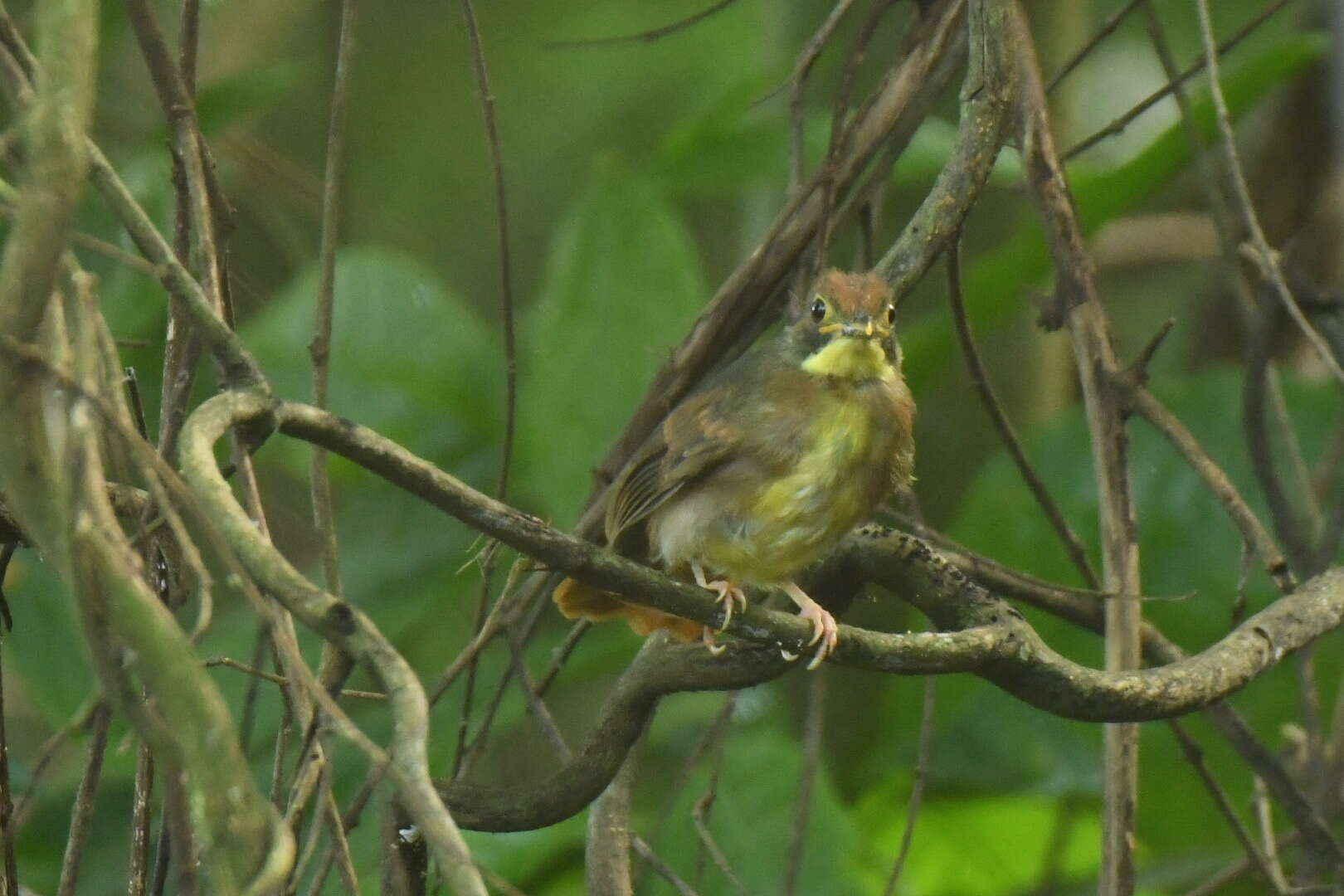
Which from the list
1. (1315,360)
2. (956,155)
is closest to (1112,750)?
(956,155)

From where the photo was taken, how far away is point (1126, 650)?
274 centimetres

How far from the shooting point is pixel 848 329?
2.92 m

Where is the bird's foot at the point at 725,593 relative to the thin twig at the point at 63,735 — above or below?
above

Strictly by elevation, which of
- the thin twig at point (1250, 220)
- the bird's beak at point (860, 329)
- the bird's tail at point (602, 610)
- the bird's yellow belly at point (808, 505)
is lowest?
the bird's tail at point (602, 610)

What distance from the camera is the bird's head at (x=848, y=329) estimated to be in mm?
2896

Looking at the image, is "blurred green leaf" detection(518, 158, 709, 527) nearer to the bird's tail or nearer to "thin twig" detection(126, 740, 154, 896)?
the bird's tail

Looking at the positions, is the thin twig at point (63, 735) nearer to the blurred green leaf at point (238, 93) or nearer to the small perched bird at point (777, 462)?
the small perched bird at point (777, 462)

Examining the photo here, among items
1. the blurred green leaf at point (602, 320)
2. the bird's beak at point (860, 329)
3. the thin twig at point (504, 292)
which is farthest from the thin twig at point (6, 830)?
the blurred green leaf at point (602, 320)

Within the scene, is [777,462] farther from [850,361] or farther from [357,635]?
[357,635]

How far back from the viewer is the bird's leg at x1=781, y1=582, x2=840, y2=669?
238 centimetres

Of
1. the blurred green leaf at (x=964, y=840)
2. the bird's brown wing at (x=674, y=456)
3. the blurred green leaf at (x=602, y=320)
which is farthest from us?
the blurred green leaf at (x=964, y=840)

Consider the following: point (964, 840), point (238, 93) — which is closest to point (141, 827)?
point (238, 93)

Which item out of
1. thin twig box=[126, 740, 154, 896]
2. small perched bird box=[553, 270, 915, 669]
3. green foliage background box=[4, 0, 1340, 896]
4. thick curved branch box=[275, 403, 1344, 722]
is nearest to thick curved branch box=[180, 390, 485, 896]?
thick curved branch box=[275, 403, 1344, 722]

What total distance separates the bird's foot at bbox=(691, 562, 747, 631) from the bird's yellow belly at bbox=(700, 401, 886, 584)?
0.04 meters
